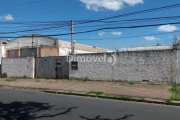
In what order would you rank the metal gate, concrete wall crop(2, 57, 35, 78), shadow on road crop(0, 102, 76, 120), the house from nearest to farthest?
shadow on road crop(0, 102, 76, 120), the metal gate, concrete wall crop(2, 57, 35, 78), the house

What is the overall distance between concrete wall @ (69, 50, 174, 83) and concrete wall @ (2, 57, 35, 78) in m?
4.97

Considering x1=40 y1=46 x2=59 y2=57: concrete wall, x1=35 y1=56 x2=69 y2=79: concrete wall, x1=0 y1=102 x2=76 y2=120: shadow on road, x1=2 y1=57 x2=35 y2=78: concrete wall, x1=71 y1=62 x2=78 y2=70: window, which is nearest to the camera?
x1=0 y1=102 x2=76 y2=120: shadow on road

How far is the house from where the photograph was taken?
102ft

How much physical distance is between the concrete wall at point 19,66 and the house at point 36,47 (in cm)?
629

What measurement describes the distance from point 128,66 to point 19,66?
1190 centimetres

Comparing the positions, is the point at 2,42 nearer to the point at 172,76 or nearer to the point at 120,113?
the point at 172,76

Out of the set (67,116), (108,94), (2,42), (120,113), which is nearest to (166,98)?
(108,94)

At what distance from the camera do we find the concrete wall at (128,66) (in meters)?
14.4

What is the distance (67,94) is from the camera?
12633 mm

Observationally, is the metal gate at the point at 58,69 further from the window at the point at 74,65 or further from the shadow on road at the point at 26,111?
the shadow on road at the point at 26,111

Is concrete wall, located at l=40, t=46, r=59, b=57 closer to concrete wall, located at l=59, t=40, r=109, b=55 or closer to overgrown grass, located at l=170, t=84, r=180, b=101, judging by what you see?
concrete wall, located at l=59, t=40, r=109, b=55

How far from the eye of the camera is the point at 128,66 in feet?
51.6

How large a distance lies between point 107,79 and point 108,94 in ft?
16.7

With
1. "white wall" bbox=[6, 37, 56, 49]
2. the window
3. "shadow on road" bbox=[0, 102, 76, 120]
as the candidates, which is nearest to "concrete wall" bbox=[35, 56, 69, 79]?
the window
